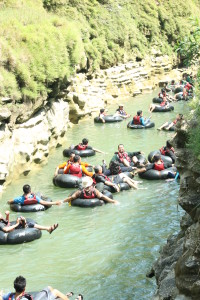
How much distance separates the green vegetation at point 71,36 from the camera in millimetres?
17312

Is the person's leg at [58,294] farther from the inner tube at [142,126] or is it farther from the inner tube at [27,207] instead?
the inner tube at [142,126]

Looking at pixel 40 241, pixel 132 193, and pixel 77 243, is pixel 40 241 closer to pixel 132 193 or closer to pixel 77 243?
pixel 77 243

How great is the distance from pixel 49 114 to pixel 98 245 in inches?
388

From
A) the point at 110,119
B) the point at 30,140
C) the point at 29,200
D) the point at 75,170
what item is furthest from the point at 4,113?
the point at 110,119

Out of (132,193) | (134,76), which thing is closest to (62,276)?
(132,193)

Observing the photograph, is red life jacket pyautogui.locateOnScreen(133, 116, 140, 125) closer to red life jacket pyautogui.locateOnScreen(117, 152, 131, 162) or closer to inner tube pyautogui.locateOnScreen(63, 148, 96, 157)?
inner tube pyautogui.locateOnScreen(63, 148, 96, 157)

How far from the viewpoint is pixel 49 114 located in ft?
66.3

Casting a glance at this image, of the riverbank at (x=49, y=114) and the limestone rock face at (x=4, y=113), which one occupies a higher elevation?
the limestone rock face at (x=4, y=113)

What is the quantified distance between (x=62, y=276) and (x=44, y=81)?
1012 cm

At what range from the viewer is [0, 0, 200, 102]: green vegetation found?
17312 millimetres

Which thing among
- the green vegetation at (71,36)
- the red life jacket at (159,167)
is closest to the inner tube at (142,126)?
the green vegetation at (71,36)

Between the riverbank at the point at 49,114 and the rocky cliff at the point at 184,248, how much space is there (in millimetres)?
8055

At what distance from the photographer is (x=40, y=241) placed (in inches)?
459

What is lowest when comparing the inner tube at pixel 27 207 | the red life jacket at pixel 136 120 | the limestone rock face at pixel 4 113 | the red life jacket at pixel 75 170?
the inner tube at pixel 27 207
